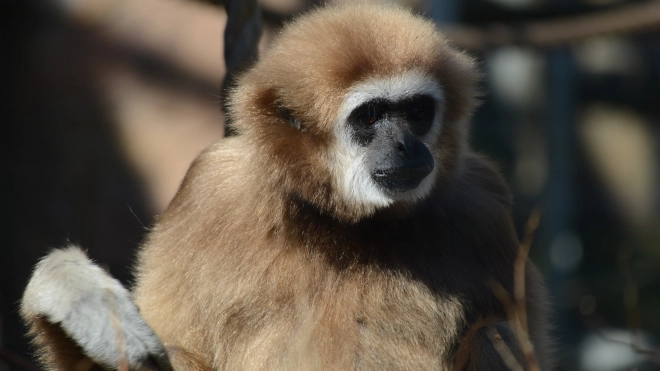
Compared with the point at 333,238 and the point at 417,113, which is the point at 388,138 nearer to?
the point at 417,113

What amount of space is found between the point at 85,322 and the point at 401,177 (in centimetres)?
158

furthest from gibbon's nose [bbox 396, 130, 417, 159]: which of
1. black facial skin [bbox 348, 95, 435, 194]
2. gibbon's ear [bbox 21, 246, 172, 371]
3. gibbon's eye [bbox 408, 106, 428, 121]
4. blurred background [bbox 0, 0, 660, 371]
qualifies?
blurred background [bbox 0, 0, 660, 371]

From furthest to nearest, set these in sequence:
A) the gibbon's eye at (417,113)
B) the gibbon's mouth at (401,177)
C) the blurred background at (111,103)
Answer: the blurred background at (111,103)
the gibbon's eye at (417,113)
the gibbon's mouth at (401,177)

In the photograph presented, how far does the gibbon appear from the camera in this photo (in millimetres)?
3656

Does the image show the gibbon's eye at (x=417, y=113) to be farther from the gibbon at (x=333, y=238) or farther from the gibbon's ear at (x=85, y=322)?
the gibbon's ear at (x=85, y=322)

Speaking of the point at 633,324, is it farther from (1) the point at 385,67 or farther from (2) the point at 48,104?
(2) the point at 48,104

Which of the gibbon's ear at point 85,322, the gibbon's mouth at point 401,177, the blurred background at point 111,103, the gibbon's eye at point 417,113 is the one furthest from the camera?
the blurred background at point 111,103

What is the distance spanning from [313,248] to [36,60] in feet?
13.5

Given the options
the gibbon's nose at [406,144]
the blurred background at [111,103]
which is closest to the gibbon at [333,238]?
the gibbon's nose at [406,144]

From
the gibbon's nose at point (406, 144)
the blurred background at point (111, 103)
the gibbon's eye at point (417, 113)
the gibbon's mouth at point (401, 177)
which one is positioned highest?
the gibbon's eye at point (417, 113)

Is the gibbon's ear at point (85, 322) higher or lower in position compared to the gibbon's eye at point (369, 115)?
lower

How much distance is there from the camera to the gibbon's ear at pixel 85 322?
11.1 feet

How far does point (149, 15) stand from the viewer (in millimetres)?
6938

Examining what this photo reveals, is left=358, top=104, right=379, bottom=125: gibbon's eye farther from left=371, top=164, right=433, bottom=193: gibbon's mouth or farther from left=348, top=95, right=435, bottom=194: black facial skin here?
left=371, top=164, right=433, bottom=193: gibbon's mouth
